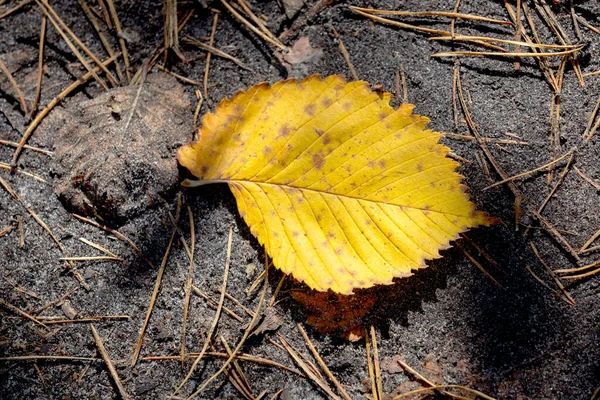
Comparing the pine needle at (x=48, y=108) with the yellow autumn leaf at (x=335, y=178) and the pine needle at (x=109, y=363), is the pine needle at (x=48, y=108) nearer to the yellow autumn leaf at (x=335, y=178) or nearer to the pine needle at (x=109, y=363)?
the yellow autumn leaf at (x=335, y=178)

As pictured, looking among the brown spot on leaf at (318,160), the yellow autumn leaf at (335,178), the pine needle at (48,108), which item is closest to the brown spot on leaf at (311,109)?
the yellow autumn leaf at (335,178)

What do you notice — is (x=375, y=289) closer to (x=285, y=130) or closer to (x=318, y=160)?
(x=318, y=160)

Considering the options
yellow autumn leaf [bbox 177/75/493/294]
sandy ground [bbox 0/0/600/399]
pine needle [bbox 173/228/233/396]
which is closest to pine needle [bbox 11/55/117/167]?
sandy ground [bbox 0/0/600/399]

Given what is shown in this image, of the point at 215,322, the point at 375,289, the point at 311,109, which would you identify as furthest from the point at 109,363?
the point at 311,109

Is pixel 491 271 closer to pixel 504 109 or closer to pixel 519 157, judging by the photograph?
pixel 519 157

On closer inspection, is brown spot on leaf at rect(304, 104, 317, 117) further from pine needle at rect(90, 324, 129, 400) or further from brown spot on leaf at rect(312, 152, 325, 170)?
pine needle at rect(90, 324, 129, 400)

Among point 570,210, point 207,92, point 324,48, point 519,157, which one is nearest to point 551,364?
point 570,210
